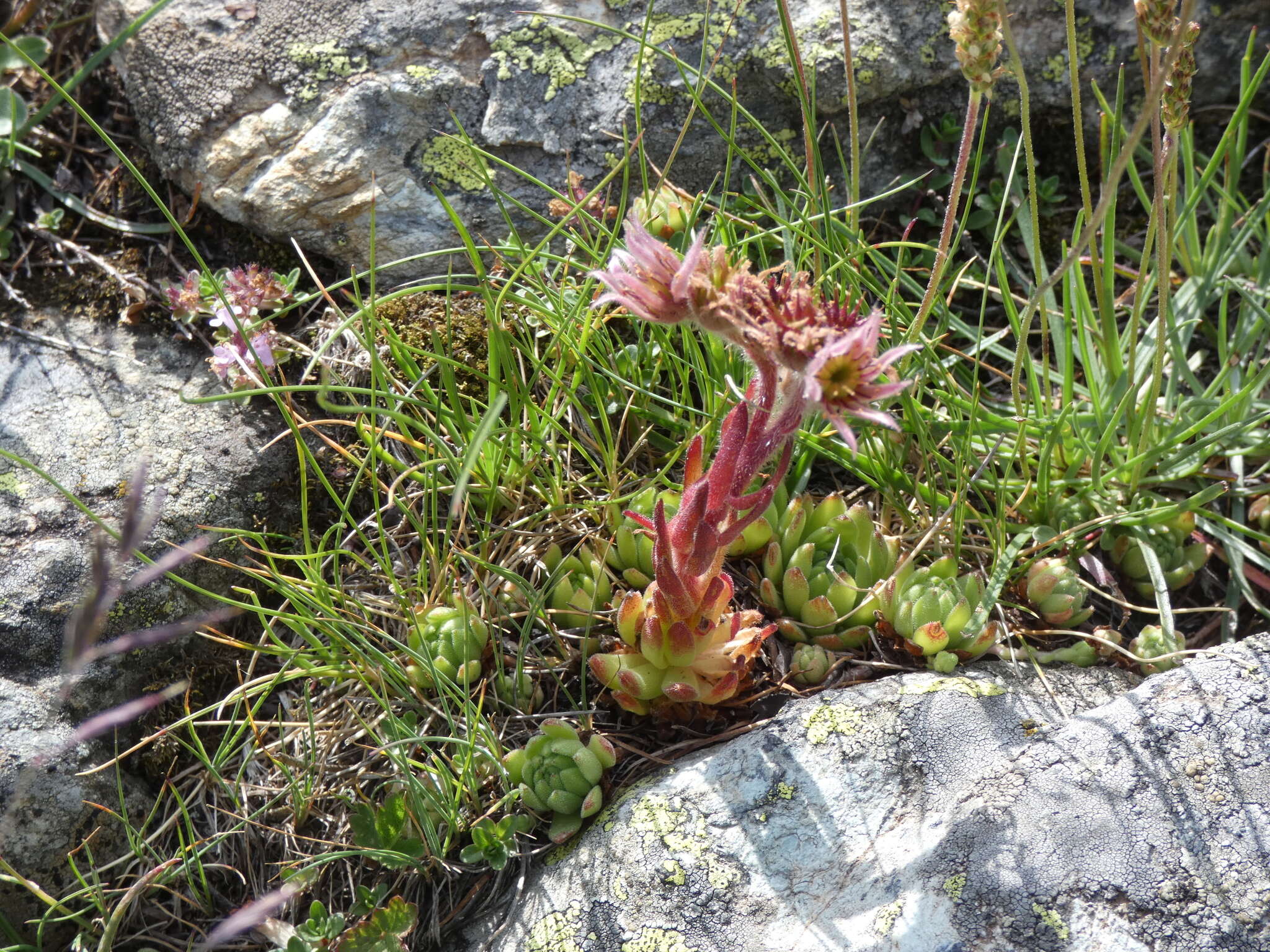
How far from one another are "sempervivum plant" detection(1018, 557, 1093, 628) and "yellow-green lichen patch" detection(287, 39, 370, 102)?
97.8 inches

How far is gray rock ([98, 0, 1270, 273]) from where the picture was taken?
283cm

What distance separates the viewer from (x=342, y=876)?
Result: 6.83 ft

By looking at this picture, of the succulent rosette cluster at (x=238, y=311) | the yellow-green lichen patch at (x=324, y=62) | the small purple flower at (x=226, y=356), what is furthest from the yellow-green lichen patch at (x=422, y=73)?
the small purple flower at (x=226, y=356)

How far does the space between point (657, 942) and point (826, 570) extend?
960 millimetres

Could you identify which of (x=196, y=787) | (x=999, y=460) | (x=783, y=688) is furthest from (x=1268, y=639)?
(x=196, y=787)

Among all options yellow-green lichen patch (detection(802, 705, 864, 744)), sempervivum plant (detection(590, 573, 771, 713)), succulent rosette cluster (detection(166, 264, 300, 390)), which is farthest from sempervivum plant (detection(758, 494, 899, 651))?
succulent rosette cluster (detection(166, 264, 300, 390))

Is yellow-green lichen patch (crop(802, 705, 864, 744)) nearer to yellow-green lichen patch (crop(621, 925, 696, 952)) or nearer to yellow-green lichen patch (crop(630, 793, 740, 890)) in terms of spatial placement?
yellow-green lichen patch (crop(630, 793, 740, 890))

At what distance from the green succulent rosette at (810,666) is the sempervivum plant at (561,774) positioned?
50 centimetres

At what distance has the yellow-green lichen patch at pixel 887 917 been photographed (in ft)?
5.42

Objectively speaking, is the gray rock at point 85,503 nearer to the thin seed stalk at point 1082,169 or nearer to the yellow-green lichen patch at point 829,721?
the yellow-green lichen patch at point 829,721

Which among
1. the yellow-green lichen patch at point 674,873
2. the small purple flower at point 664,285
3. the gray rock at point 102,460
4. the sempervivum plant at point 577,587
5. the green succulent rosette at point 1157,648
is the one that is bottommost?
the green succulent rosette at point 1157,648

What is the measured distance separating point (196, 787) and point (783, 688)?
56.3 inches

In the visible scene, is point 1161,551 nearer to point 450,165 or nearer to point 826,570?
point 826,570

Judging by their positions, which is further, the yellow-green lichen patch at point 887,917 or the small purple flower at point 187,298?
the small purple flower at point 187,298
